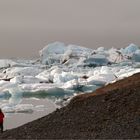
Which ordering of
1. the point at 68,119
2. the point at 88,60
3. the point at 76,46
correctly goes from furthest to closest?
the point at 76,46 → the point at 88,60 → the point at 68,119

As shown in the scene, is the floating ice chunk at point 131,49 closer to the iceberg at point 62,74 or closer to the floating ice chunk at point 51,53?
the iceberg at point 62,74

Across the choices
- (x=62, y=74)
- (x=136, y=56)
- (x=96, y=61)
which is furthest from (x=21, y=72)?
(x=136, y=56)

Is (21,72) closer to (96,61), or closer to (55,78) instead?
(55,78)

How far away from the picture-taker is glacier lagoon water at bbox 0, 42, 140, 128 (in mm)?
45406

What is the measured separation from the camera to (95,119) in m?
16.9

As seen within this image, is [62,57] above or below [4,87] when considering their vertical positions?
above

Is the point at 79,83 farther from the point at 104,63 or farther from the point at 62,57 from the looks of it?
the point at 62,57

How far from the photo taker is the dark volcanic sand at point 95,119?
596 inches

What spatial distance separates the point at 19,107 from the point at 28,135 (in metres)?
28.2

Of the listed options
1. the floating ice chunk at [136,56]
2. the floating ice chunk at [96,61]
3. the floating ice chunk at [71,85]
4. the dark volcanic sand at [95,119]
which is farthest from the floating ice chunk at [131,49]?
the dark volcanic sand at [95,119]

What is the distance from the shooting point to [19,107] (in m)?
43.7

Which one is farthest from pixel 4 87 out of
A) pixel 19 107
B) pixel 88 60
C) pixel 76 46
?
pixel 76 46

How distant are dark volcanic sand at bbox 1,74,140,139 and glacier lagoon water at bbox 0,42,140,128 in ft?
33.6


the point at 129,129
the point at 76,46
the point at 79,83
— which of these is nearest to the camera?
the point at 129,129
